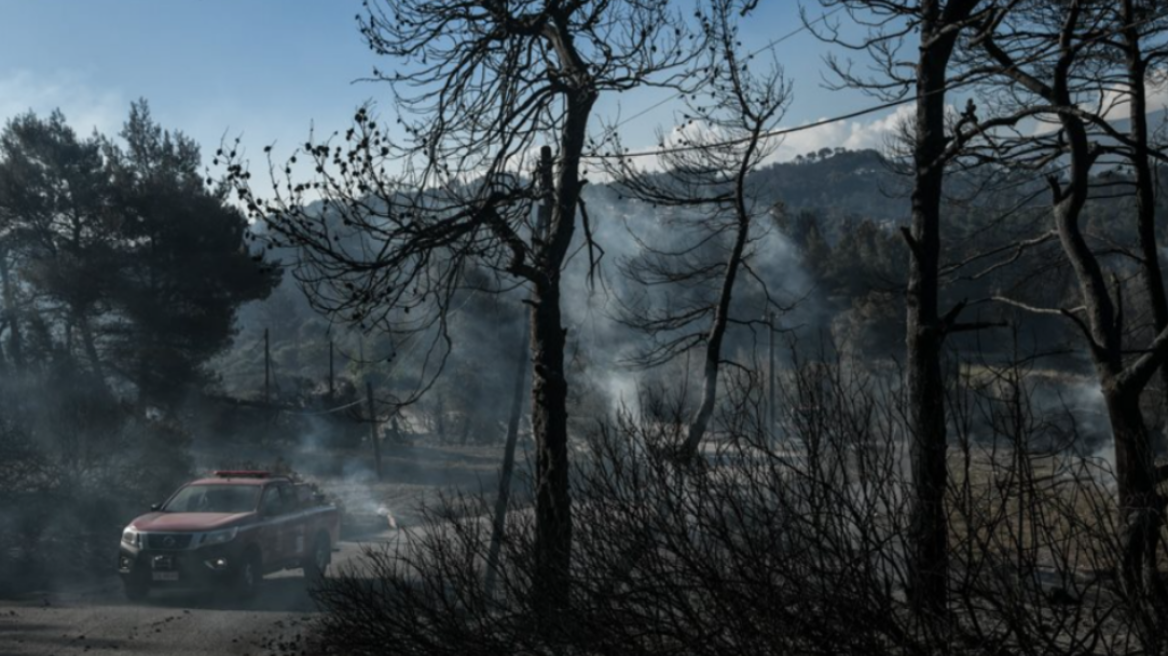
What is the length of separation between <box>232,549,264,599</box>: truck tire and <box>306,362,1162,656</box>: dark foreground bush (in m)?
10.8

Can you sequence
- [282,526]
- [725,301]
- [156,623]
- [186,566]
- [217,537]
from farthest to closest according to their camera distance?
[282,526] → [217,537] → [186,566] → [156,623] → [725,301]

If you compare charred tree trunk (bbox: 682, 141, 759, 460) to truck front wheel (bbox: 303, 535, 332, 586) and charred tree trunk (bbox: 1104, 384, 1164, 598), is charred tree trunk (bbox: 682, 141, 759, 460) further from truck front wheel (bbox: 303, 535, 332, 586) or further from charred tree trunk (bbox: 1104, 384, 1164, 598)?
truck front wheel (bbox: 303, 535, 332, 586)

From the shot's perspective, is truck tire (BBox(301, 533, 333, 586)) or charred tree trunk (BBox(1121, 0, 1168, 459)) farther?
truck tire (BBox(301, 533, 333, 586))

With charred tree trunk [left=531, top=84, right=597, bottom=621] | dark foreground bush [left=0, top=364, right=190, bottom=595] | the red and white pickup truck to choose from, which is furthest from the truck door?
charred tree trunk [left=531, top=84, right=597, bottom=621]

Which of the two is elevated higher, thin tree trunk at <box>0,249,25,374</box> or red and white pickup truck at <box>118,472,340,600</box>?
thin tree trunk at <box>0,249,25,374</box>

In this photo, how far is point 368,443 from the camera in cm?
4531

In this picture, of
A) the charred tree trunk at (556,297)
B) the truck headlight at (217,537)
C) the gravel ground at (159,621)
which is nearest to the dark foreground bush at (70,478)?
the gravel ground at (159,621)

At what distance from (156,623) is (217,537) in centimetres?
189

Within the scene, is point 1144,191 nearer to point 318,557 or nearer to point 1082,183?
point 1082,183

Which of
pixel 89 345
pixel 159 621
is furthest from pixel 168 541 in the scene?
pixel 89 345

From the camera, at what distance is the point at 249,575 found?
17.2 metres

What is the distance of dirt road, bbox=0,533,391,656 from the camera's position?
13484mm

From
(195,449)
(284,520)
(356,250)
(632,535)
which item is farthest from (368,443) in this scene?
(632,535)

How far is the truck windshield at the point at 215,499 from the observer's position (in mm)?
Result: 18078
